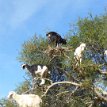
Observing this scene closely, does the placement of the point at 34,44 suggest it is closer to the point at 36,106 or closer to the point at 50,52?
the point at 50,52

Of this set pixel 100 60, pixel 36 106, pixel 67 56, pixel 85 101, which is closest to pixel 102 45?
pixel 100 60

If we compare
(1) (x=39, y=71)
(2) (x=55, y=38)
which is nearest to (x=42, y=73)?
(1) (x=39, y=71)

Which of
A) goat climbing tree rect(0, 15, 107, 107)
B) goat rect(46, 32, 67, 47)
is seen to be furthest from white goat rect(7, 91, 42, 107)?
goat rect(46, 32, 67, 47)

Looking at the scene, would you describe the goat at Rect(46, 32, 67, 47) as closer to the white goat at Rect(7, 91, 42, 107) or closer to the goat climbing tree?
the goat climbing tree

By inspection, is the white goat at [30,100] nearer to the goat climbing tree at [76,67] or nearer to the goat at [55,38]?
the goat climbing tree at [76,67]

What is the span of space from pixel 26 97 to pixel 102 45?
25.0 ft

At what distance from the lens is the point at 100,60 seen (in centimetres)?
2769

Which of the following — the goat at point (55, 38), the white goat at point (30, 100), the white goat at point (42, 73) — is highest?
the goat at point (55, 38)

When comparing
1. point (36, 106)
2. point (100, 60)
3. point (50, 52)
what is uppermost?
point (100, 60)

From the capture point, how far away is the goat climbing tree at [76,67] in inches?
869

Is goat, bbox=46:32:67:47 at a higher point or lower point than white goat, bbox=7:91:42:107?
higher

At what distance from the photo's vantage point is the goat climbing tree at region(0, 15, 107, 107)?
22078 mm

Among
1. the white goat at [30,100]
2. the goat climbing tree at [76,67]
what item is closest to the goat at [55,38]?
the goat climbing tree at [76,67]

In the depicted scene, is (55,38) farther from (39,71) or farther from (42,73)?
(42,73)
